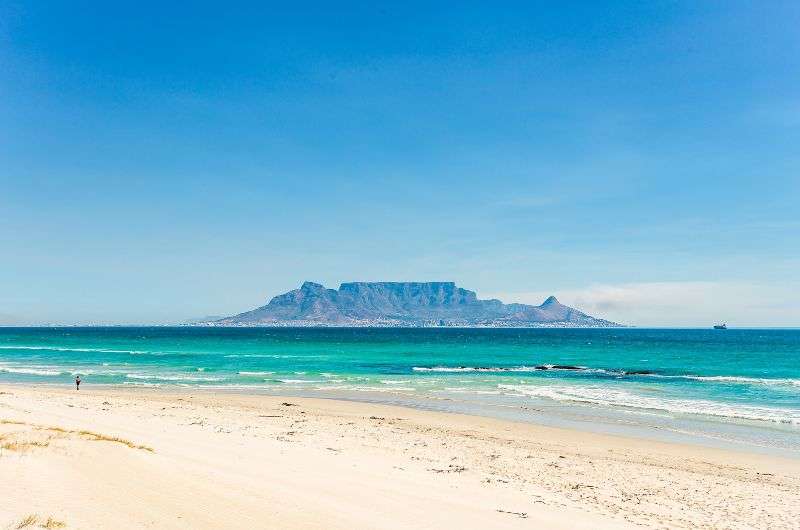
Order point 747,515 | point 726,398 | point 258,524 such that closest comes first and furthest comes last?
point 258,524, point 747,515, point 726,398

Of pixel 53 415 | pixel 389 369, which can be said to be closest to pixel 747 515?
pixel 53 415

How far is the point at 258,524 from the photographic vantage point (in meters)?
8.71

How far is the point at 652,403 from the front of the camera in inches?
1331

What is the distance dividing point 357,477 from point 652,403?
86.5 ft

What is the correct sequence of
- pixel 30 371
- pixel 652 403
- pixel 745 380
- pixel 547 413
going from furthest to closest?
pixel 30 371
pixel 745 380
pixel 652 403
pixel 547 413

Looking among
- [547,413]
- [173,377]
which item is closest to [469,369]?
[173,377]

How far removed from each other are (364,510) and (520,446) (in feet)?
37.1

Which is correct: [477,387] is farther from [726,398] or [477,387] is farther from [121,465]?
[121,465]

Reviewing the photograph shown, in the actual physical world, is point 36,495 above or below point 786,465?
above

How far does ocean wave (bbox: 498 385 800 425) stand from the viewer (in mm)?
28859

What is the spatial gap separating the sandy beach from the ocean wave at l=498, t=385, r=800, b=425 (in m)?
10.5

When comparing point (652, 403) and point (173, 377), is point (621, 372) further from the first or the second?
point (173, 377)

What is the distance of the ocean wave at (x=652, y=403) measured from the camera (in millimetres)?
28859

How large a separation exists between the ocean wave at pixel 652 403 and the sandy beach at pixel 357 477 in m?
A: 10.5
